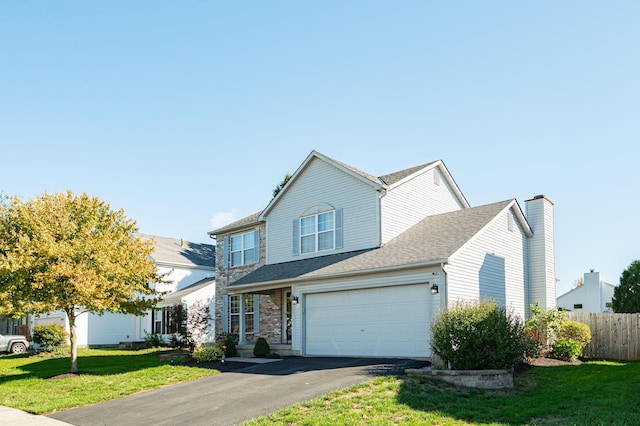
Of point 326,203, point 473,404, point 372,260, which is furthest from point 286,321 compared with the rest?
point 473,404

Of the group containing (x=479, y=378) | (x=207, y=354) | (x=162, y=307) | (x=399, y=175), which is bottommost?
(x=207, y=354)

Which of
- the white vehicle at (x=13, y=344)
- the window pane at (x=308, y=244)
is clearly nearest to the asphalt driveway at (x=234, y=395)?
the window pane at (x=308, y=244)

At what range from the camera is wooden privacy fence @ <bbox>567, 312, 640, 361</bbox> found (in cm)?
1964

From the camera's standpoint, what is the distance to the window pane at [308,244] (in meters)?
A: 22.5

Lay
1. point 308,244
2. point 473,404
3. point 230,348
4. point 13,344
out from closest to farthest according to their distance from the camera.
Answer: point 473,404
point 230,348
point 308,244
point 13,344

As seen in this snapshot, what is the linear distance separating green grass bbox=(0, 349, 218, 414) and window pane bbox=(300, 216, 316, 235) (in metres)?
7.24

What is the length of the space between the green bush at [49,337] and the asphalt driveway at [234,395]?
52.0ft

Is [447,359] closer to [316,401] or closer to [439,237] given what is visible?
[316,401]

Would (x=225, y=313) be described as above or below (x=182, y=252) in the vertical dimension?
below

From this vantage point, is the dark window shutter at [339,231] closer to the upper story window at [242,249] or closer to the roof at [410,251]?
the roof at [410,251]

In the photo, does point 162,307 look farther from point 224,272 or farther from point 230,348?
point 230,348

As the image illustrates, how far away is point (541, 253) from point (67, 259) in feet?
57.2

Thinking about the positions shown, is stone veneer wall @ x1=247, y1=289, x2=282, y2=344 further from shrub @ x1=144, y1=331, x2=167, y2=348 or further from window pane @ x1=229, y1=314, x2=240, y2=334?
shrub @ x1=144, y1=331, x2=167, y2=348

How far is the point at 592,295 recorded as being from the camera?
43875 mm
